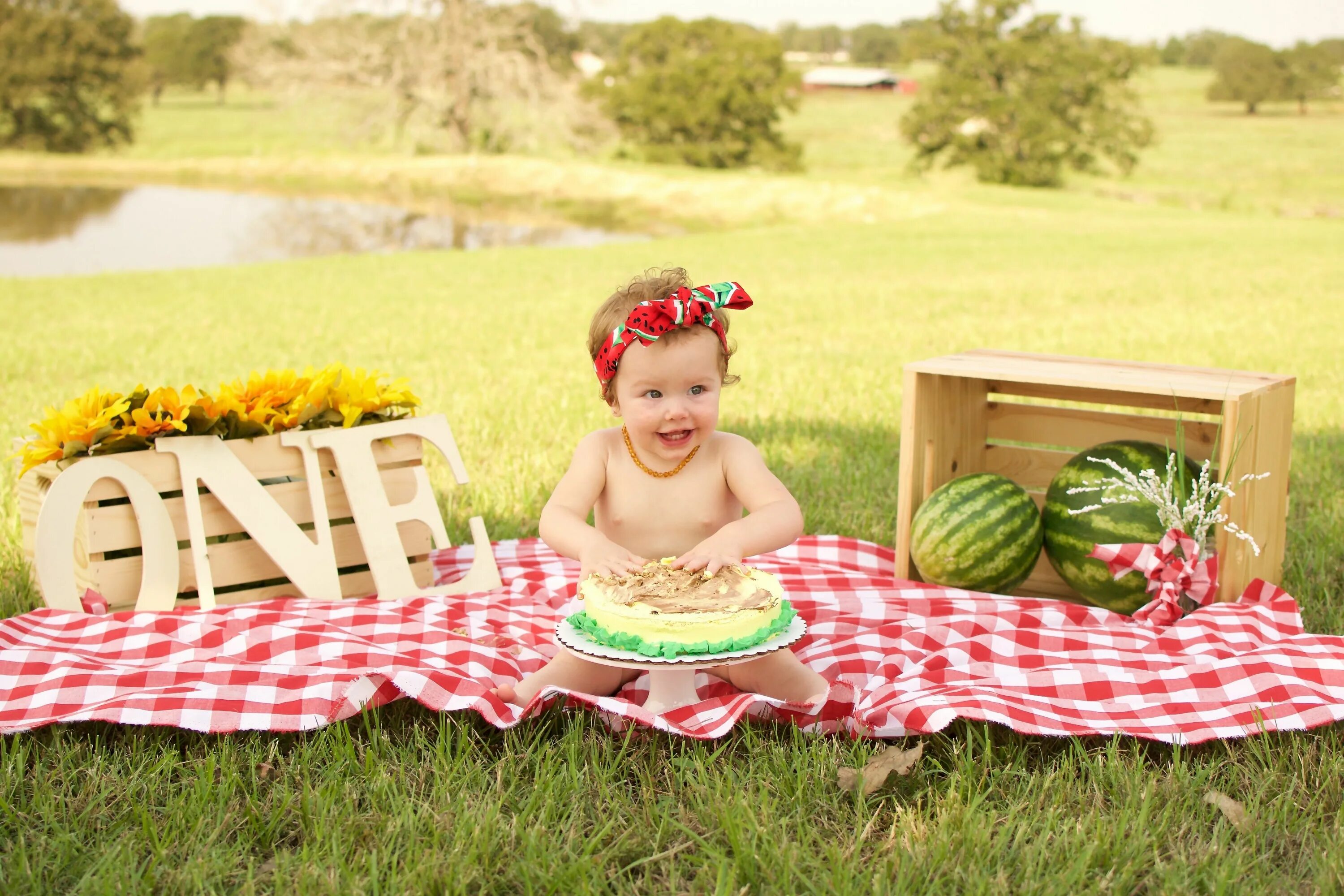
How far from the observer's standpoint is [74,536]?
369 centimetres

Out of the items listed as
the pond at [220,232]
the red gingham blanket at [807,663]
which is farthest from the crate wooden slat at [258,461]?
the pond at [220,232]

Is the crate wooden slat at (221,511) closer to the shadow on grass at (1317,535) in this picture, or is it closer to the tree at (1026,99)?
the shadow on grass at (1317,535)

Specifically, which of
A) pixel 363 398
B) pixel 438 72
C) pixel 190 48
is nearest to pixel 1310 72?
pixel 438 72

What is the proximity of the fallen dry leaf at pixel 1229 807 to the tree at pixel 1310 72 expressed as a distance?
2047 inches

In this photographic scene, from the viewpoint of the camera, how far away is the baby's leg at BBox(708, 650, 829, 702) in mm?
2914

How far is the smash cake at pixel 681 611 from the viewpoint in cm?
264

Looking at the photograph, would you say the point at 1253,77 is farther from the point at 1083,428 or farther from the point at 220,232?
the point at 1083,428

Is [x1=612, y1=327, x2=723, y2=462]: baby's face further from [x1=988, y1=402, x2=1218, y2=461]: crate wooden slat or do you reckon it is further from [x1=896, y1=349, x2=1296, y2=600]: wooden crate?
[x1=988, y1=402, x2=1218, y2=461]: crate wooden slat

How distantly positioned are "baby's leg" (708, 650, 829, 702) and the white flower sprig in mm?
1121

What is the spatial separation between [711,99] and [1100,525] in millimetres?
38373

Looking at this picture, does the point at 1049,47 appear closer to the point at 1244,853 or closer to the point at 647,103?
the point at 647,103

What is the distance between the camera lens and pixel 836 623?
3.58 meters

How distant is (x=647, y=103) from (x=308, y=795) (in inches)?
1598

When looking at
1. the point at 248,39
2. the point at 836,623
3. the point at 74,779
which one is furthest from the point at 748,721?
the point at 248,39
